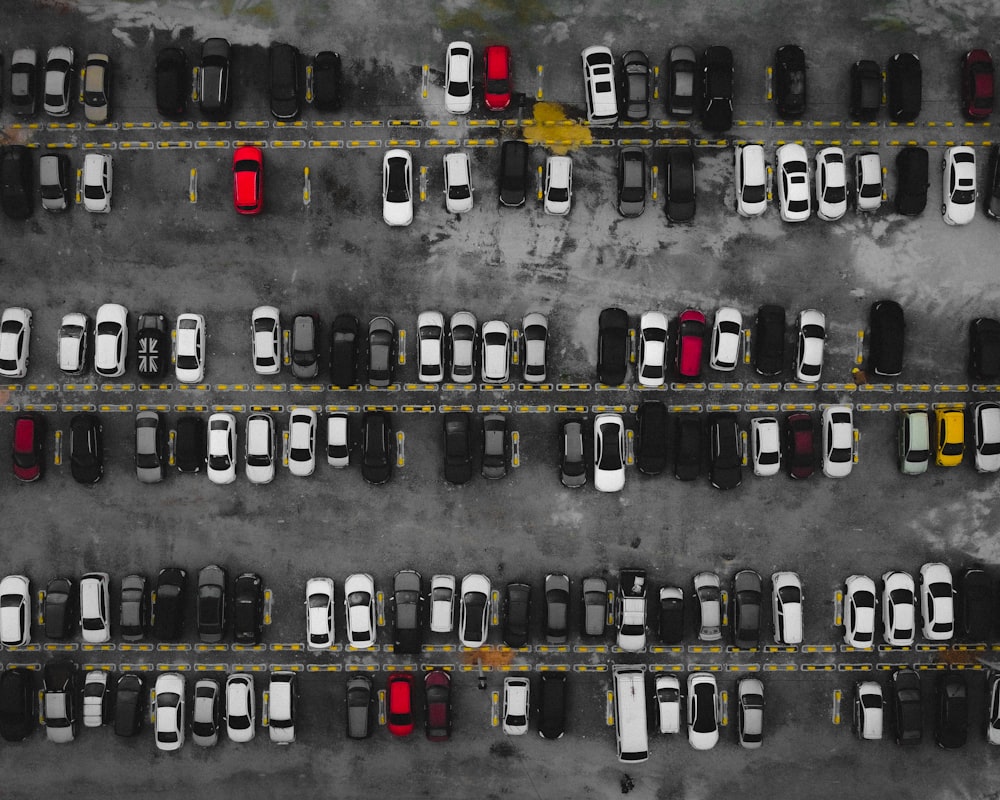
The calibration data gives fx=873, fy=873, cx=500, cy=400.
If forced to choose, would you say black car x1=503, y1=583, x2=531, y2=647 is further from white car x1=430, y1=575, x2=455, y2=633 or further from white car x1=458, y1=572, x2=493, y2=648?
white car x1=430, y1=575, x2=455, y2=633

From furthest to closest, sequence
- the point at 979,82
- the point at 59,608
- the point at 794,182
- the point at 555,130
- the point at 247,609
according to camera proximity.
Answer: the point at 555,130 < the point at 59,608 < the point at 247,609 < the point at 794,182 < the point at 979,82

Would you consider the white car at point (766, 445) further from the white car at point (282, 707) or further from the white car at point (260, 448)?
the white car at point (282, 707)

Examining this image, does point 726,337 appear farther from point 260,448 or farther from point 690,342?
point 260,448

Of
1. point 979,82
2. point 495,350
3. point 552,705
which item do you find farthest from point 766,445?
point 979,82

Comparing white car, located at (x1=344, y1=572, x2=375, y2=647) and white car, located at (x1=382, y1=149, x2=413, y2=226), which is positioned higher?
white car, located at (x1=382, y1=149, x2=413, y2=226)

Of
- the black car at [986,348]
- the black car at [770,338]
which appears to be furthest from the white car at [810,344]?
the black car at [986,348]

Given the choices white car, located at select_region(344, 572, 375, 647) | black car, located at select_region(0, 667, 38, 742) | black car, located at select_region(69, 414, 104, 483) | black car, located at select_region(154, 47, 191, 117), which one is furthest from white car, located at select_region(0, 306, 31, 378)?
white car, located at select_region(344, 572, 375, 647)

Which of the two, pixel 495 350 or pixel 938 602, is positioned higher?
pixel 495 350

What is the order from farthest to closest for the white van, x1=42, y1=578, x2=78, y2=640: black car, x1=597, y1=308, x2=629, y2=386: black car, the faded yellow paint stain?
the faded yellow paint stain < x1=42, y1=578, x2=78, y2=640: black car < the white van < x1=597, y1=308, x2=629, y2=386: black car
